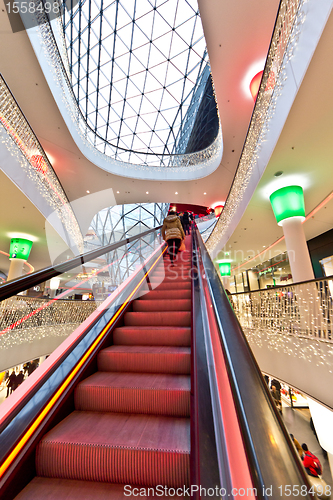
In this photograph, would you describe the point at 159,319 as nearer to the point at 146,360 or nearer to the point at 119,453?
the point at 146,360

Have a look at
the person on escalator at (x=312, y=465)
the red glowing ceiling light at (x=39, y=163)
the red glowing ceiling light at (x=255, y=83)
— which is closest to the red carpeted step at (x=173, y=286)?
the red glowing ceiling light at (x=39, y=163)

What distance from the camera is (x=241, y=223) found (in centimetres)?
1108

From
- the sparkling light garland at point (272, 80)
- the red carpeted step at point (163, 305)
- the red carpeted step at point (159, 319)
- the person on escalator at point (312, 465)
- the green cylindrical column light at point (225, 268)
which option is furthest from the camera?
the green cylindrical column light at point (225, 268)

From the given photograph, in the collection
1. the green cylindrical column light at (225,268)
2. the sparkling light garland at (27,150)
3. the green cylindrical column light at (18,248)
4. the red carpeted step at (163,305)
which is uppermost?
the sparkling light garland at (27,150)

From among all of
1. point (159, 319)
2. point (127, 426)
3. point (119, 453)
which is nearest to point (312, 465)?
point (159, 319)

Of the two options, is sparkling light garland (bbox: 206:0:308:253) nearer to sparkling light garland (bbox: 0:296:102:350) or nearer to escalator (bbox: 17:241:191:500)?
escalator (bbox: 17:241:191:500)

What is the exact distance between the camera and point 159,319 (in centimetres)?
380

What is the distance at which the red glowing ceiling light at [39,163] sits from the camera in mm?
8702

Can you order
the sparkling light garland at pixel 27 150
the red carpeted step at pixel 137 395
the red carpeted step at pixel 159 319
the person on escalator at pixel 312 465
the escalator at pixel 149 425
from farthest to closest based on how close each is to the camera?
the person on escalator at pixel 312 465 → the sparkling light garland at pixel 27 150 → the red carpeted step at pixel 159 319 → the red carpeted step at pixel 137 395 → the escalator at pixel 149 425

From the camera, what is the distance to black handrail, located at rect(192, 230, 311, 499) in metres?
0.83

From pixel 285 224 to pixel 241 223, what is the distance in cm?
285

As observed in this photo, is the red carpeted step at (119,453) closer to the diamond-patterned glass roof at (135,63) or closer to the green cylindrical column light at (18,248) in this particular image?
the green cylindrical column light at (18,248)

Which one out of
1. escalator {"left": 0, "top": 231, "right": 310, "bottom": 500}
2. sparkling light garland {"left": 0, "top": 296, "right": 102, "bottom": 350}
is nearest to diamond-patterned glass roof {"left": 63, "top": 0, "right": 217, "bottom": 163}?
sparkling light garland {"left": 0, "top": 296, "right": 102, "bottom": 350}

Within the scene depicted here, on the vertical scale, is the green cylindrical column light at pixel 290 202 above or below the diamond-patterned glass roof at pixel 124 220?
below
